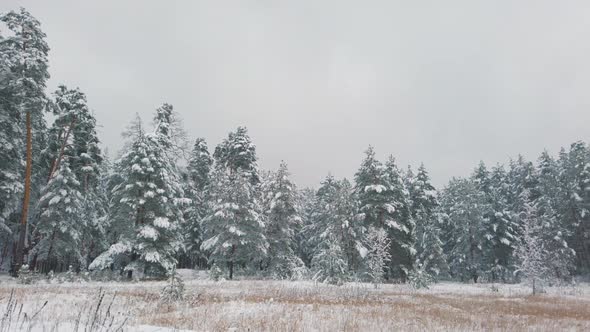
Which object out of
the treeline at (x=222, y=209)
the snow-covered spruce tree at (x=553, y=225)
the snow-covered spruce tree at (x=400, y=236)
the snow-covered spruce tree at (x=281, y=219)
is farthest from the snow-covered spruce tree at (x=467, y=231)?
the snow-covered spruce tree at (x=281, y=219)

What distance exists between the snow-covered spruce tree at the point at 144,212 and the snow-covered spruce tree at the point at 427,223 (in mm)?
29202

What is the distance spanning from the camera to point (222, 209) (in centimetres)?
3516

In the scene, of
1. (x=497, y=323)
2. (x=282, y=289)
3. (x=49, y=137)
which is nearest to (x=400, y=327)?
(x=497, y=323)

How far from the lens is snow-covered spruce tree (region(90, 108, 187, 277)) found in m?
26.6

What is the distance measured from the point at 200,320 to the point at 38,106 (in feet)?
66.5

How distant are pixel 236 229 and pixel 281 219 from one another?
6.49 metres

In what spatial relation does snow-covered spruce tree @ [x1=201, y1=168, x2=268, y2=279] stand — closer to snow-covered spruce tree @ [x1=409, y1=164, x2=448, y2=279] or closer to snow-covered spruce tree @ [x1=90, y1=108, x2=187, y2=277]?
snow-covered spruce tree @ [x1=90, y1=108, x2=187, y2=277]

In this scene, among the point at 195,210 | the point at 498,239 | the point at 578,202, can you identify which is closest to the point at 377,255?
the point at 195,210

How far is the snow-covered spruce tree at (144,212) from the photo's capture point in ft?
87.1

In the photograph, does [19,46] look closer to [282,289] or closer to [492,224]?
[282,289]

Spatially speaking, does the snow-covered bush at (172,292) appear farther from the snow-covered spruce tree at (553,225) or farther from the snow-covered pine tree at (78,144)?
the snow-covered spruce tree at (553,225)

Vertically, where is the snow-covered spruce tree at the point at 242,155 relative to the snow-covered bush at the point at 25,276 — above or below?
above

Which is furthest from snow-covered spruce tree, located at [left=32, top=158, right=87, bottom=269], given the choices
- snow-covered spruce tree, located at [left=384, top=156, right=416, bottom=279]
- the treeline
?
snow-covered spruce tree, located at [left=384, top=156, right=416, bottom=279]

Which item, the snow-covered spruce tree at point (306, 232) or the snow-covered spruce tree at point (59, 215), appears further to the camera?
the snow-covered spruce tree at point (306, 232)
